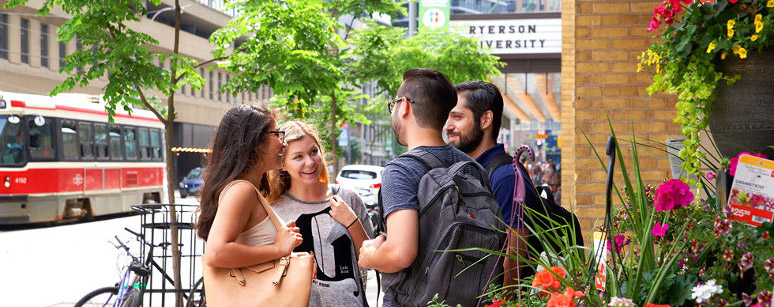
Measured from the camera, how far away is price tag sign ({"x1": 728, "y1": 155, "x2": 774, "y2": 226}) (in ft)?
6.99

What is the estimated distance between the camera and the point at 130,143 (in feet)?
84.8

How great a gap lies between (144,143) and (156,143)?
96 centimetres

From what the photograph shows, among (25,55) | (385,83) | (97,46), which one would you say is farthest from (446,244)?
(25,55)

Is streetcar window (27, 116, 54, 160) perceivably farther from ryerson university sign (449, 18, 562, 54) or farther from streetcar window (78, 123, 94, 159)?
ryerson university sign (449, 18, 562, 54)

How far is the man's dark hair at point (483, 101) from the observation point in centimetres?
393

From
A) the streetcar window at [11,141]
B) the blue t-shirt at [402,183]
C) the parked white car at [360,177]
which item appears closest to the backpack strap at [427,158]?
the blue t-shirt at [402,183]

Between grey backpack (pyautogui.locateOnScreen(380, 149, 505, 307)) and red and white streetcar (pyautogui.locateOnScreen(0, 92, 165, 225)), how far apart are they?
56.4 ft

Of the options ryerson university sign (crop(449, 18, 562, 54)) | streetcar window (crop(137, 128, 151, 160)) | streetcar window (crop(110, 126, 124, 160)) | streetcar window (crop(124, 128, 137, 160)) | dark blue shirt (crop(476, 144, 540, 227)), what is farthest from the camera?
streetcar window (crop(137, 128, 151, 160))

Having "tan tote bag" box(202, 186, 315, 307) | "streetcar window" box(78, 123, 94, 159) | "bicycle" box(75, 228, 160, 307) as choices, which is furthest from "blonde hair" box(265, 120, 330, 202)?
"streetcar window" box(78, 123, 94, 159)

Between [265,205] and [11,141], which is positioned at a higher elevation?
[11,141]

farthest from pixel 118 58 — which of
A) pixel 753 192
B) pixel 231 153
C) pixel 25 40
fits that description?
pixel 25 40

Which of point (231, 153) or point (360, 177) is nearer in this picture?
point (231, 153)

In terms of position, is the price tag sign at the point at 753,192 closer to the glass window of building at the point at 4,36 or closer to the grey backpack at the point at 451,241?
the grey backpack at the point at 451,241

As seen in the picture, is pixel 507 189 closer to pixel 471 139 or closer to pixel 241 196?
pixel 471 139
